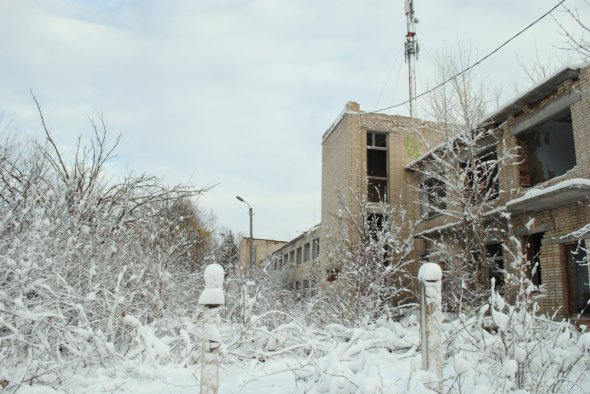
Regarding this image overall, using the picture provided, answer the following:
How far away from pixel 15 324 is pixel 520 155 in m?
13.4

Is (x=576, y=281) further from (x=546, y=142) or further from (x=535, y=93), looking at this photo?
(x=535, y=93)

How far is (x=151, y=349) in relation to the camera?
5723 millimetres

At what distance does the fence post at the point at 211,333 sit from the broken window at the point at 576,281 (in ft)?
34.4

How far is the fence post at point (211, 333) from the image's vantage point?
154 inches

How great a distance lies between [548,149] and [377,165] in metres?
10.0

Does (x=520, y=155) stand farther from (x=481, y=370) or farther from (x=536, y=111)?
(x=481, y=370)

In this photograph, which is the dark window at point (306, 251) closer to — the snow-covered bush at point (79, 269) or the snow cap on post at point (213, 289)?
the snow-covered bush at point (79, 269)

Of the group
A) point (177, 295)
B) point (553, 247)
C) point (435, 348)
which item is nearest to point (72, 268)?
point (177, 295)

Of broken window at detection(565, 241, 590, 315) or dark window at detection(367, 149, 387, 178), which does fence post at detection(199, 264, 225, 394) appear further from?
dark window at detection(367, 149, 387, 178)

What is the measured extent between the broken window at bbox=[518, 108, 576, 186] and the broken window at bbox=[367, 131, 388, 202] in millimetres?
7802

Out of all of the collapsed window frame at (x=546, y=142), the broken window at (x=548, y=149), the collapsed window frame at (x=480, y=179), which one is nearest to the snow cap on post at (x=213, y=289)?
the collapsed window frame at (x=480, y=179)

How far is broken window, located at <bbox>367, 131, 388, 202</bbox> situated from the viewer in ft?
71.3

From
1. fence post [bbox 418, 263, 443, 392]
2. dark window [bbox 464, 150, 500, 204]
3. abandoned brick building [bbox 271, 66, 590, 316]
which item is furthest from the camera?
dark window [bbox 464, 150, 500, 204]

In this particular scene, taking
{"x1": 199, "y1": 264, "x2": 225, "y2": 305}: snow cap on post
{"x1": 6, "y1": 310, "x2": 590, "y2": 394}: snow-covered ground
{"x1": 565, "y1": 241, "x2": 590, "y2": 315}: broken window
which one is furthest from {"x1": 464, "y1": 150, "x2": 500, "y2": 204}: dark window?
{"x1": 199, "y1": 264, "x2": 225, "y2": 305}: snow cap on post
